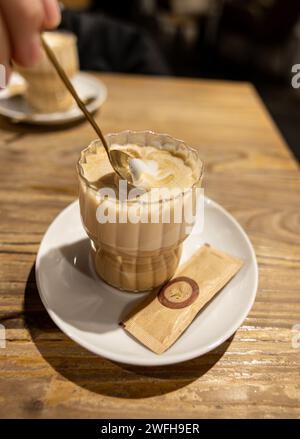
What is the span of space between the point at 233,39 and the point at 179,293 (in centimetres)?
369

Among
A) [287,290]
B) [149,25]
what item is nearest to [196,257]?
[287,290]

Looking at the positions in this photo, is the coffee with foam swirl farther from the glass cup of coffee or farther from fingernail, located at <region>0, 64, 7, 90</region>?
fingernail, located at <region>0, 64, 7, 90</region>

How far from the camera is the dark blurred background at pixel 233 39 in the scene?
10.5 feet

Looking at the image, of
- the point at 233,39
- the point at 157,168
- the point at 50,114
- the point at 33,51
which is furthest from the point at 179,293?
the point at 233,39

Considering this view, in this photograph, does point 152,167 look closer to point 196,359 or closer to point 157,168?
point 157,168

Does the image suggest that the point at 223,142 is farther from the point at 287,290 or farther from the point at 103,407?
the point at 103,407

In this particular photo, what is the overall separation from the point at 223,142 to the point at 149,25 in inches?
161

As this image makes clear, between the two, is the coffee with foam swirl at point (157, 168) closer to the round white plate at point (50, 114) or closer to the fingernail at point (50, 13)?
the fingernail at point (50, 13)

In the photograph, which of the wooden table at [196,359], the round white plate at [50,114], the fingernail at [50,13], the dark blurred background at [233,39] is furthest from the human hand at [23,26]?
the dark blurred background at [233,39]

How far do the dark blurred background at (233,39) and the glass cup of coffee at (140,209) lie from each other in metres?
1.93

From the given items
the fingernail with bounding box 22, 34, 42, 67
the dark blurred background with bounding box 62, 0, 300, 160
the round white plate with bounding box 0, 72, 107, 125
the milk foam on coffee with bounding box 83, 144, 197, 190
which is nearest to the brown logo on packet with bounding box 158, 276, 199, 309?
the milk foam on coffee with bounding box 83, 144, 197, 190

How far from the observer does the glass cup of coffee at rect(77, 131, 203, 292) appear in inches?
23.4

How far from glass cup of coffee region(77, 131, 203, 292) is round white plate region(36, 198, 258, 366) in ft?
0.12
